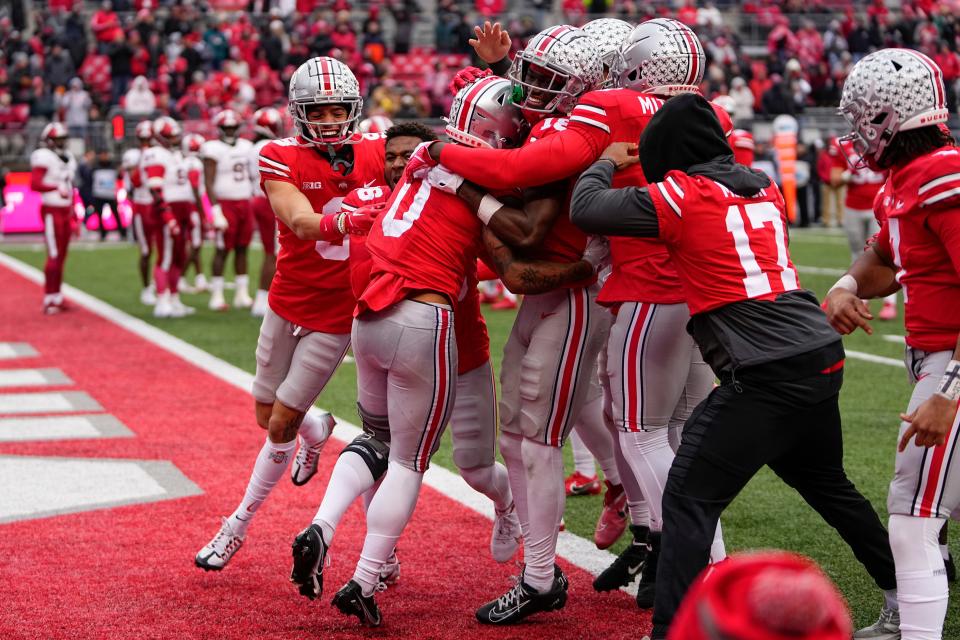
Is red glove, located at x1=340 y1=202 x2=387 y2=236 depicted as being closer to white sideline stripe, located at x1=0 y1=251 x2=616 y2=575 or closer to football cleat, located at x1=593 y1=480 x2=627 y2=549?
football cleat, located at x1=593 y1=480 x2=627 y2=549

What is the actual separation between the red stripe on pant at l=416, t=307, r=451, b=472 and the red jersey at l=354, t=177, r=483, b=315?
107mm

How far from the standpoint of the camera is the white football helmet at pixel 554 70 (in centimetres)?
405

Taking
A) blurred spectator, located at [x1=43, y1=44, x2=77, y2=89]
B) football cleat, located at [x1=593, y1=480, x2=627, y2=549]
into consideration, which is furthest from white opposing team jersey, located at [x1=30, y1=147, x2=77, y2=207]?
blurred spectator, located at [x1=43, y1=44, x2=77, y2=89]

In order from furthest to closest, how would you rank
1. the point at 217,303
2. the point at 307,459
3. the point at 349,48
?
the point at 349,48 → the point at 217,303 → the point at 307,459

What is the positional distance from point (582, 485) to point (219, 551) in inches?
75.0

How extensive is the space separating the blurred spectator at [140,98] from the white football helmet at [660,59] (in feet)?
69.6

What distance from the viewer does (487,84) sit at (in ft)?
13.7

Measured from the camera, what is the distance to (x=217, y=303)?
534 inches

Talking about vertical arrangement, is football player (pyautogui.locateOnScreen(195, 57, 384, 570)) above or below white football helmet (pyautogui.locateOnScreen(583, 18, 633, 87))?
below

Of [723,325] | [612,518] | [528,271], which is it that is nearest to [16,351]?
[612,518]

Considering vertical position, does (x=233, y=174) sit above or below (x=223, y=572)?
above

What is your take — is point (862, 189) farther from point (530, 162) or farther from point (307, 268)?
point (530, 162)

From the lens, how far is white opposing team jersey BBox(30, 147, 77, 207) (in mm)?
13133

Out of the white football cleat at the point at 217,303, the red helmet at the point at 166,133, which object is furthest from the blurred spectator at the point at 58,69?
the white football cleat at the point at 217,303
